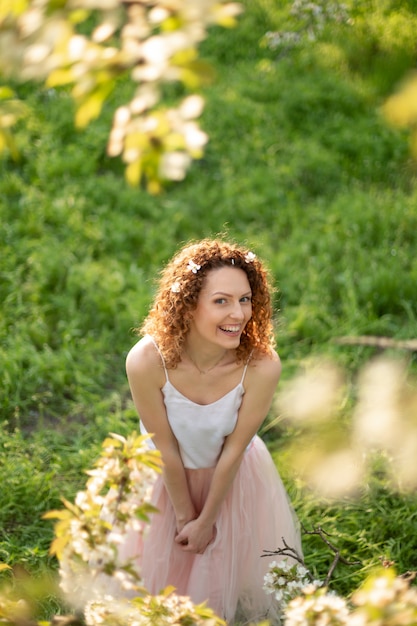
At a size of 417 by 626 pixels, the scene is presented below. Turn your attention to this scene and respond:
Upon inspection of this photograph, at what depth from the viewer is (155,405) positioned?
2.35m

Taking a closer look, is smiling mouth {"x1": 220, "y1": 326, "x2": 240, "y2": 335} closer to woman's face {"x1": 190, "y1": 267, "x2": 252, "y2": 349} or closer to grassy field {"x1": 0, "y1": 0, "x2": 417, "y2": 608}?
woman's face {"x1": 190, "y1": 267, "x2": 252, "y2": 349}

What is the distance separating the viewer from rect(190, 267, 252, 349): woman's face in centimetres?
222

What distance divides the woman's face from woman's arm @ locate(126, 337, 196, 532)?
0.19 m

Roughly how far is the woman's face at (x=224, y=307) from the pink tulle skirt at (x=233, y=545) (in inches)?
19.8

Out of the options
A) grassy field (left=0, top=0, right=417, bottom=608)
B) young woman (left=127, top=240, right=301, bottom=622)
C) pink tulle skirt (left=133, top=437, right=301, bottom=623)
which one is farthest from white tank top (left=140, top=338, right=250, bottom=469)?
grassy field (left=0, top=0, right=417, bottom=608)

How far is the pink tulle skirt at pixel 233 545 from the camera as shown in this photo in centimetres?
255

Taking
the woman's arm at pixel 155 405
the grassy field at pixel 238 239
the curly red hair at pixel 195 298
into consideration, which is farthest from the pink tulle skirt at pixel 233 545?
the curly red hair at pixel 195 298

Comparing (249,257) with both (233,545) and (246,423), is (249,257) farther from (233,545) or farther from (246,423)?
(233,545)

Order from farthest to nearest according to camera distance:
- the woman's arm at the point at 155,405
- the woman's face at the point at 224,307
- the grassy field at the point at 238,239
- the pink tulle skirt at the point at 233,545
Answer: the grassy field at the point at 238,239, the pink tulle skirt at the point at 233,545, the woman's arm at the point at 155,405, the woman's face at the point at 224,307

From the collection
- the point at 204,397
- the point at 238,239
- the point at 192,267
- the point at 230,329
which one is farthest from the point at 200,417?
the point at 238,239

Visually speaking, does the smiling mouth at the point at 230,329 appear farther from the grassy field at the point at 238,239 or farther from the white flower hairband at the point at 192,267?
the grassy field at the point at 238,239

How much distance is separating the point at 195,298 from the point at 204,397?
1.00 ft

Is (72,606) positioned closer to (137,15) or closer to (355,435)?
(355,435)

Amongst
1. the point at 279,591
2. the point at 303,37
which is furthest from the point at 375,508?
the point at 303,37
